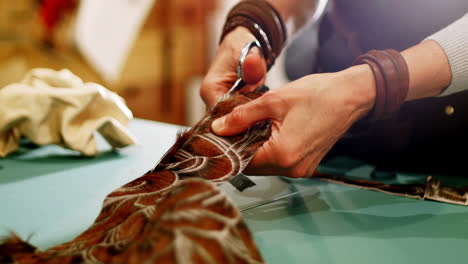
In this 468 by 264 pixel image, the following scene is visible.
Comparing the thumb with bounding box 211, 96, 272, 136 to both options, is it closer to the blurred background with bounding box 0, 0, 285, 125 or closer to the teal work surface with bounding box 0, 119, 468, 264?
the teal work surface with bounding box 0, 119, 468, 264

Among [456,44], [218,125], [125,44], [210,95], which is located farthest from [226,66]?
[125,44]

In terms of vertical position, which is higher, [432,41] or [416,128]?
[432,41]

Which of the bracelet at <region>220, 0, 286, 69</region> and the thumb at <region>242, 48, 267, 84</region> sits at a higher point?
the bracelet at <region>220, 0, 286, 69</region>

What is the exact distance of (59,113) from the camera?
0.63 m

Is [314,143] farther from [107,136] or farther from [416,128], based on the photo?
[107,136]

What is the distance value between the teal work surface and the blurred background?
0.59 m

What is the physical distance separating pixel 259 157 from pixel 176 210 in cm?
17

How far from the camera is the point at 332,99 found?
381 millimetres

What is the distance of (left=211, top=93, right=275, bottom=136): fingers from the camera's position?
387mm

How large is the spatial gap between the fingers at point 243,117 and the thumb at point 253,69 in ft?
0.21

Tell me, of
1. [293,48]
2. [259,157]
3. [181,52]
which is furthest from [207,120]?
[181,52]

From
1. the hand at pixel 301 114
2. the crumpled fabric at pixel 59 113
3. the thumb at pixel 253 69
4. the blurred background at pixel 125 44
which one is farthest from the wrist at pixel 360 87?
the blurred background at pixel 125 44

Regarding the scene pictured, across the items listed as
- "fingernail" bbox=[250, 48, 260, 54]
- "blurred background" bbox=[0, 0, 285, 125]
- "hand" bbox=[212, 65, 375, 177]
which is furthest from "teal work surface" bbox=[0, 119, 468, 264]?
"blurred background" bbox=[0, 0, 285, 125]

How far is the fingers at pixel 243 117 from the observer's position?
387 mm
